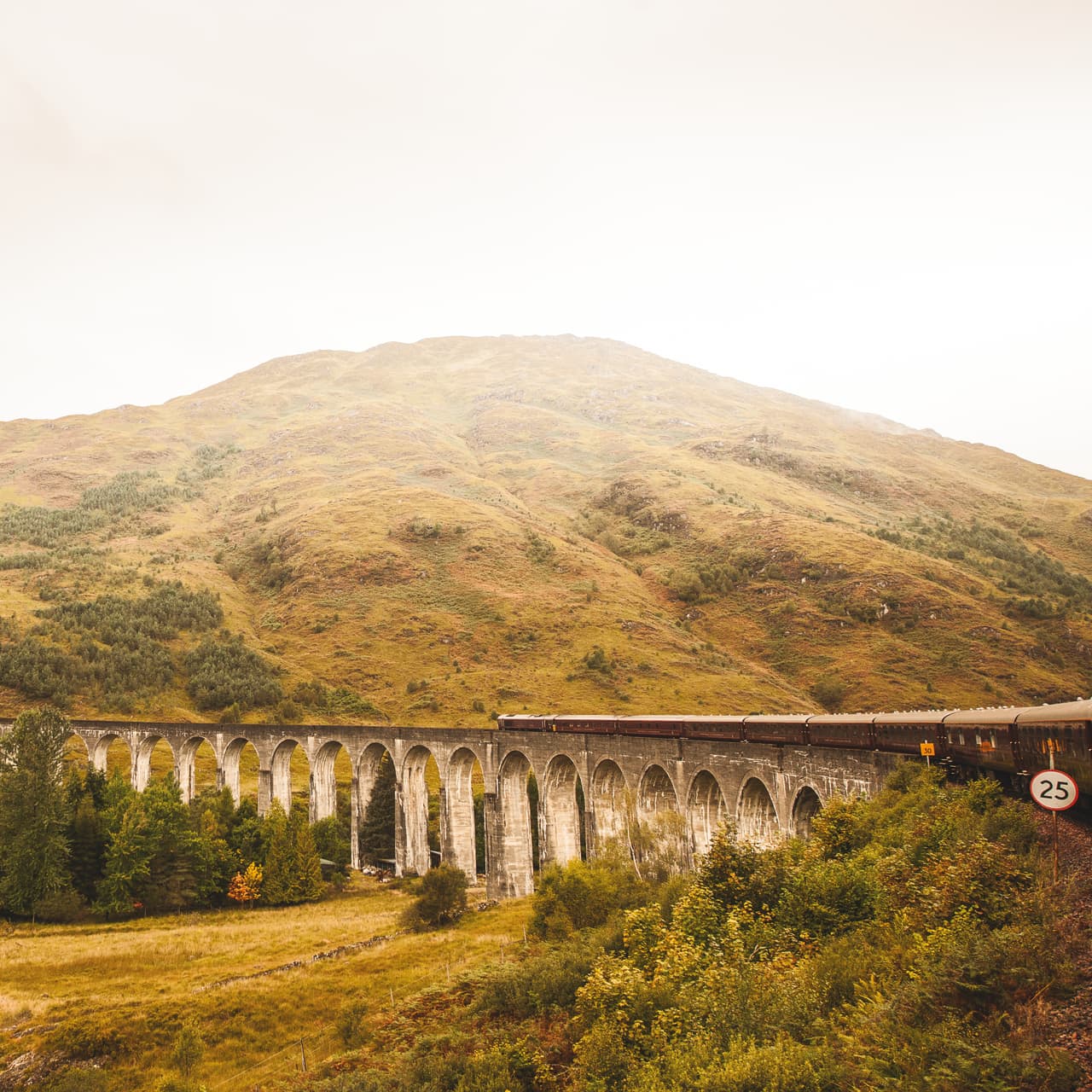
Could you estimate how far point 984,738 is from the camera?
20188mm

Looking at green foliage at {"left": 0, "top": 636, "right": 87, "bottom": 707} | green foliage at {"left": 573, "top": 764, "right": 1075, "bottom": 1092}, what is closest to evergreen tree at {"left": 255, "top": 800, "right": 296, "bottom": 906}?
green foliage at {"left": 573, "top": 764, "right": 1075, "bottom": 1092}

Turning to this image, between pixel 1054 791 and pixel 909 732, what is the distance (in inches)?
495

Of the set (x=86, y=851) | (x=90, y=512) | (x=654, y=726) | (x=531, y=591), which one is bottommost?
(x=86, y=851)

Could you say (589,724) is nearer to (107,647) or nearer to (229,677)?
(229,677)

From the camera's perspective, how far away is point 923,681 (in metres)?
97.4

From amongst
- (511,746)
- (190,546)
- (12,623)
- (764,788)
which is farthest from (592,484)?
(764,788)

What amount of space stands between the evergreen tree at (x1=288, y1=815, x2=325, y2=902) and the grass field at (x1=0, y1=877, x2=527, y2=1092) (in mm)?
6085

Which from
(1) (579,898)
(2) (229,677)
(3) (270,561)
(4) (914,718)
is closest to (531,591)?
(2) (229,677)

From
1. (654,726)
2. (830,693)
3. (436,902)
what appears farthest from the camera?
(830,693)

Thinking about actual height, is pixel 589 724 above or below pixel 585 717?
below

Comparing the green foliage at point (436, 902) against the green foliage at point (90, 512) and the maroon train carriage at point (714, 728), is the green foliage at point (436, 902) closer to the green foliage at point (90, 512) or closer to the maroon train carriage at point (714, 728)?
the maroon train carriage at point (714, 728)

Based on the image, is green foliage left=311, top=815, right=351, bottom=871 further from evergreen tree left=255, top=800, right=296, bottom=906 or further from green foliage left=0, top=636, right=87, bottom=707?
green foliage left=0, top=636, right=87, bottom=707

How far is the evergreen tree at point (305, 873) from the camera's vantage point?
159 ft

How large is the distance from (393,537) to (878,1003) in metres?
127
